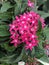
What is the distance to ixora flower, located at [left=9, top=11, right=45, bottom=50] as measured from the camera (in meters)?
2.59

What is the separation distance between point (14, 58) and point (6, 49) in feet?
0.45

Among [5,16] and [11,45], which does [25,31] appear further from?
[5,16]

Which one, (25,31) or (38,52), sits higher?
(25,31)

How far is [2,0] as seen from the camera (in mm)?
3270

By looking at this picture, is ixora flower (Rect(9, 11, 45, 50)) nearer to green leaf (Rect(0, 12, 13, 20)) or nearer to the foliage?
the foliage

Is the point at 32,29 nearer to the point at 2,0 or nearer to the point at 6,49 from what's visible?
the point at 6,49

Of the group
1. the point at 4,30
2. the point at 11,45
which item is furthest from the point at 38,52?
the point at 4,30

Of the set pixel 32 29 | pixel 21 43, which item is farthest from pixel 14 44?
pixel 32 29

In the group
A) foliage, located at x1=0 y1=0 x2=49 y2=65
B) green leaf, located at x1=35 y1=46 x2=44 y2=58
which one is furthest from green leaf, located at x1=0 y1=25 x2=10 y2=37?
green leaf, located at x1=35 y1=46 x2=44 y2=58

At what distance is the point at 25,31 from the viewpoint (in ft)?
8.48

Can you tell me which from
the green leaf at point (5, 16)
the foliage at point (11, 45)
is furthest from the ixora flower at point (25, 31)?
the green leaf at point (5, 16)

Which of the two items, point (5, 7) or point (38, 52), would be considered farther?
point (5, 7)

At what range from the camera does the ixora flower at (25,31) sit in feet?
8.49

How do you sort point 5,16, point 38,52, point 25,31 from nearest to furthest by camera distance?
point 25,31 → point 38,52 → point 5,16
